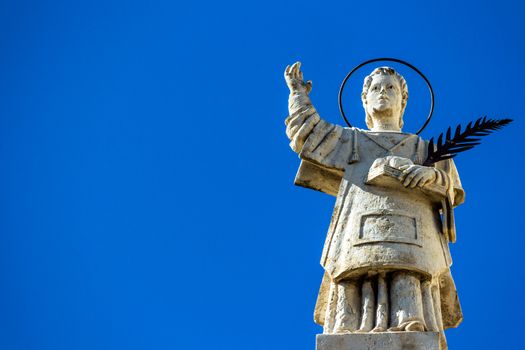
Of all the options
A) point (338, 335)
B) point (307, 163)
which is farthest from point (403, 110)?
point (338, 335)

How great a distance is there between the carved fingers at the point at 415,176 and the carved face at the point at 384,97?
126 centimetres

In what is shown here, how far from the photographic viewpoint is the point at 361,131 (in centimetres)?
1082

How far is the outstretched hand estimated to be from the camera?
10.8m

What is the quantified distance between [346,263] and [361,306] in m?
0.44

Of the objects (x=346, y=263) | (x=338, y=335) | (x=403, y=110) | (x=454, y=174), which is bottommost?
(x=338, y=335)

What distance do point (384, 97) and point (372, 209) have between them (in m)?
1.65

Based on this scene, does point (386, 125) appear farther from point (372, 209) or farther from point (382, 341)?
point (382, 341)

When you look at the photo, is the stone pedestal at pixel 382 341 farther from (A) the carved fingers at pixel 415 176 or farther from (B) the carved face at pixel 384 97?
(B) the carved face at pixel 384 97

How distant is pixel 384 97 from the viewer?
11.1m

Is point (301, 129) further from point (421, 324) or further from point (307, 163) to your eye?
point (421, 324)

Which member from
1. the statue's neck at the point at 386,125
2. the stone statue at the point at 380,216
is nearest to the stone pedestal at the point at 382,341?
the stone statue at the point at 380,216

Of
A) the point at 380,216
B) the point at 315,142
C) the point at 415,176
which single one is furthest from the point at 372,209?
the point at 315,142

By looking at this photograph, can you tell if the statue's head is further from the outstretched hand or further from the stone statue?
the outstretched hand

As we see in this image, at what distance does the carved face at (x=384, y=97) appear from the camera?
11047mm
